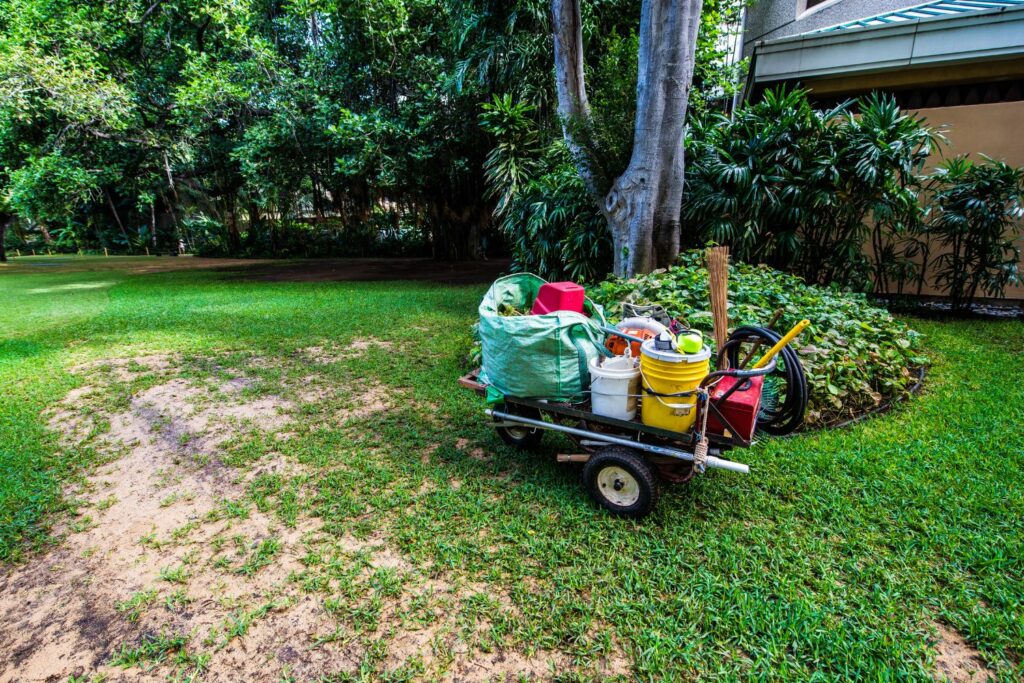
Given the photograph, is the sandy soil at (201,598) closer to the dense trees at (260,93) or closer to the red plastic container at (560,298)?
the red plastic container at (560,298)

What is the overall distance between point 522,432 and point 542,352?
699mm

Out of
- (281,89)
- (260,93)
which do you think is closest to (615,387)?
(281,89)

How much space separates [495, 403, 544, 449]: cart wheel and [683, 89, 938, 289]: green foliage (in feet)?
11.3

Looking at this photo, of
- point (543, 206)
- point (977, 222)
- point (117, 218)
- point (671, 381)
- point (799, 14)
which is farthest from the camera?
point (117, 218)

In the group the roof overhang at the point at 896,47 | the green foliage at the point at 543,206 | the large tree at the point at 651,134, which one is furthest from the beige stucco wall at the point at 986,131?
the green foliage at the point at 543,206

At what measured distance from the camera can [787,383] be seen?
2002 millimetres

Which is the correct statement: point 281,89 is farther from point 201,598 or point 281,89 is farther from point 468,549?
point 468,549

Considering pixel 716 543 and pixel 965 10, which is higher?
pixel 965 10

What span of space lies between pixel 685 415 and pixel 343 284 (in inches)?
352

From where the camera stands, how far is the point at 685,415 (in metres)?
1.98

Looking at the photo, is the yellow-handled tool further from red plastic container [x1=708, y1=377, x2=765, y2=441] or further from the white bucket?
the white bucket

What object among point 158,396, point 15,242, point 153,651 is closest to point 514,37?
point 158,396

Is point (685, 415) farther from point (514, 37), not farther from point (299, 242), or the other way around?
point (299, 242)

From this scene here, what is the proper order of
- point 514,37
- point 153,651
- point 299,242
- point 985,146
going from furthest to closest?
point 299,242, point 514,37, point 985,146, point 153,651
